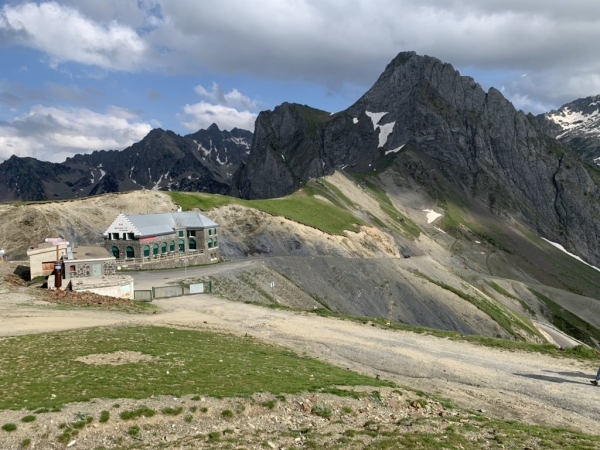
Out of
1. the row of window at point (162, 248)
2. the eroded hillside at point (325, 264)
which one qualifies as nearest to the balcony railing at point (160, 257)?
the row of window at point (162, 248)

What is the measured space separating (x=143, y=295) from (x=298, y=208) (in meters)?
68.4

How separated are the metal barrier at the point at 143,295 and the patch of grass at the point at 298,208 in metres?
44.9

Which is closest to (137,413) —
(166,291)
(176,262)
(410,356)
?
(410,356)

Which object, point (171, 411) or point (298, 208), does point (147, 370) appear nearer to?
point (171, 411)

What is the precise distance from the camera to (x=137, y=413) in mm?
17797

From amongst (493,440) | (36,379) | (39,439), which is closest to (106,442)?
(39,439)

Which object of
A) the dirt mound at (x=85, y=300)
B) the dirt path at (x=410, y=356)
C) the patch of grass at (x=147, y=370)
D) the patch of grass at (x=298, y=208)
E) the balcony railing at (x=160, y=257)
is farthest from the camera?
the patch of grass at (x=298, y=208)

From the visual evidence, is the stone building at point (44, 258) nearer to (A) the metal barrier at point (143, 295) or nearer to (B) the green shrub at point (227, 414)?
(A) the metal barrier at point (143, 295)

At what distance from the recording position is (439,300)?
81.4 meters

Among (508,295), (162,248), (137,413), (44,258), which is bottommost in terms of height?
(508,295)

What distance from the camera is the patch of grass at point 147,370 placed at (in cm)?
1975

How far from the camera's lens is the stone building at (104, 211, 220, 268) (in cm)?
7131

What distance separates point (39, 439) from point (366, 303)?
6251cm

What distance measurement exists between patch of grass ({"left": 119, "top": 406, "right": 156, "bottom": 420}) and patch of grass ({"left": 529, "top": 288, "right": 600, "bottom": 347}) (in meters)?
125
